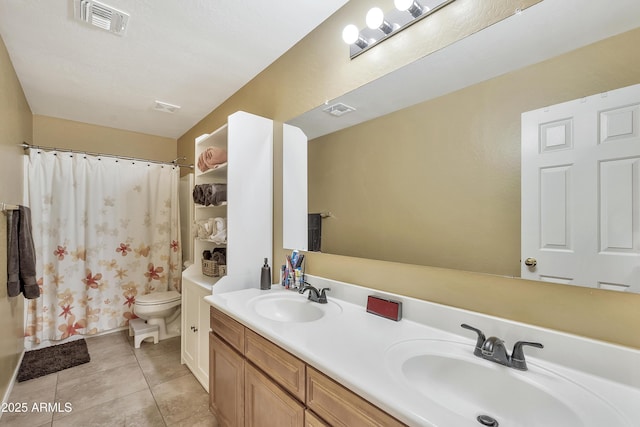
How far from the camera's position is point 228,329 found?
1.38 metres

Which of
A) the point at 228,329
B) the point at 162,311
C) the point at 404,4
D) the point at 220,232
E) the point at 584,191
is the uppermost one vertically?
the point at 404,4

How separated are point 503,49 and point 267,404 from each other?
5.22ft

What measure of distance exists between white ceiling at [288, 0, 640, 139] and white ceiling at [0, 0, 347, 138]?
62 cm

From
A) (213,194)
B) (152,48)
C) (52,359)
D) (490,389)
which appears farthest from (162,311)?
(490,389)

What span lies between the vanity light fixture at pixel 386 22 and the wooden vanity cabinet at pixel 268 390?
141 centimetres

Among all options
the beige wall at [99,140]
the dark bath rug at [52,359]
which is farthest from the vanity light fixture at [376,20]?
the beige wall at [99,140]

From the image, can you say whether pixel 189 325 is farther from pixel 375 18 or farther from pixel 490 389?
pixel 375 18

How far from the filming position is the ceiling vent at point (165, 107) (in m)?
2.61

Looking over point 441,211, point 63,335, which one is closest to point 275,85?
point 441,211

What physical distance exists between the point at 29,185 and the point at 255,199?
2.25m

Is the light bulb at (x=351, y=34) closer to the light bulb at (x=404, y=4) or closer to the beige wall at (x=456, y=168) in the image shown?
the light bulb at (x=404, y=4)

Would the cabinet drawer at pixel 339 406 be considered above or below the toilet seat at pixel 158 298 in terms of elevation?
above

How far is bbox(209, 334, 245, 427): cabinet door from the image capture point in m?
1.28

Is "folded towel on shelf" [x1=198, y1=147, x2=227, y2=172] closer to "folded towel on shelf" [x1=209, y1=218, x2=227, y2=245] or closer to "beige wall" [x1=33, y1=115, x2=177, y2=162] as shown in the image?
"folded towel on shelf" [x1=209, y1=218, x2=227, y2=245]
